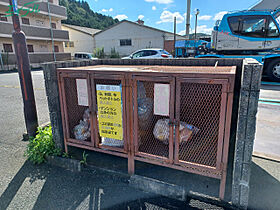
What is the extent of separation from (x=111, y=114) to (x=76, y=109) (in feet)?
3.31

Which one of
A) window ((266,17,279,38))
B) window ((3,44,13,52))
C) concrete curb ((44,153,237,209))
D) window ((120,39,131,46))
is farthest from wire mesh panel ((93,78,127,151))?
window ((120,39,131,46))

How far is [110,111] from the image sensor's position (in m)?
2.74

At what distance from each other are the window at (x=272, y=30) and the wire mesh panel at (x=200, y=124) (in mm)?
8799

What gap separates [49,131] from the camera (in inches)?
142

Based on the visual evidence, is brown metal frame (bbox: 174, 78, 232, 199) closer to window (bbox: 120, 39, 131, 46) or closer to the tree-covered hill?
window (bbox: 120, 39, 131, 46)

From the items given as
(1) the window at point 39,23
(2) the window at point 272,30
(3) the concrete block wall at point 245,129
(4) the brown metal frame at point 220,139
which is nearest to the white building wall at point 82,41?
(1) the window at point 39,23

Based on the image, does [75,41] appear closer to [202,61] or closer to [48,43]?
[48,43]

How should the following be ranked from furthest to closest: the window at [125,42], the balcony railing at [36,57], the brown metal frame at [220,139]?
the window at [125,42] < the balcony railing at [36,57] < the brown metal frame at [220,139]

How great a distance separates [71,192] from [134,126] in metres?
1.25

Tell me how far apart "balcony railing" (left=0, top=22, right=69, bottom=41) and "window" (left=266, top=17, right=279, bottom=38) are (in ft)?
77.8

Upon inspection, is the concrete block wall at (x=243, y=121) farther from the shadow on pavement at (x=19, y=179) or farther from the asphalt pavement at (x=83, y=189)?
the shadow on pavement at (x=19, y=179)

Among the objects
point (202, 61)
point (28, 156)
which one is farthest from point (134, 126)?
point (28, 156)

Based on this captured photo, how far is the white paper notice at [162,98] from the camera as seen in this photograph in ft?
7.73

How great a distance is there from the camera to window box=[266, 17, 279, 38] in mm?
8953
